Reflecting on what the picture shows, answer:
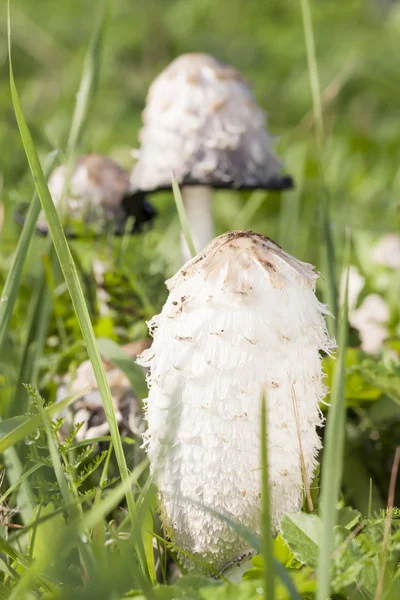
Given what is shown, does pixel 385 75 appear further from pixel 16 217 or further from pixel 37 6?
pixel 16 217

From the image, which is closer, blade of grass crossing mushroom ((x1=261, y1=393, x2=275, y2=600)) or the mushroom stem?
blade of grass crossing mushroom ((x1=261, y1=393, x2=275, y2=600))

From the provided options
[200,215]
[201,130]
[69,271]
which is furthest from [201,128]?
[69,271]

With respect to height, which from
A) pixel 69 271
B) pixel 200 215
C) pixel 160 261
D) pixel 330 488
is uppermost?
pixel 200 215

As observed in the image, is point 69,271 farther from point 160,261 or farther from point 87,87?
point 160,261

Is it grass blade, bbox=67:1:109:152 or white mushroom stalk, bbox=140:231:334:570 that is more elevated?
grass blade, bbox=67:1:109:152

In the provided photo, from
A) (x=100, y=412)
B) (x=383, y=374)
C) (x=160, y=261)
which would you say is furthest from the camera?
(x=160, y=261)

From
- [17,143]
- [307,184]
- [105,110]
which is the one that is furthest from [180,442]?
[105,110]

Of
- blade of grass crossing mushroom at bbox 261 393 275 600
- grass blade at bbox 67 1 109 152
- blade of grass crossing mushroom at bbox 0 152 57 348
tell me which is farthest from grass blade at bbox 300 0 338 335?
blade of grass crossing mushroom at bbox 261 393 275 600

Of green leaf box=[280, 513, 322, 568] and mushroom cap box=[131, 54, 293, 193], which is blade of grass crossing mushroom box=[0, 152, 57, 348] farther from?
mushroom cap box=[131, 54, 293, 193]
